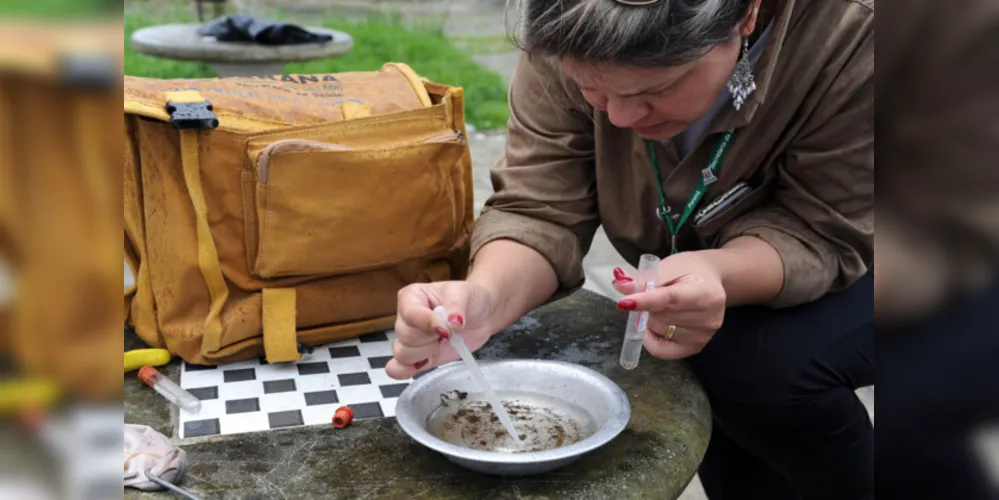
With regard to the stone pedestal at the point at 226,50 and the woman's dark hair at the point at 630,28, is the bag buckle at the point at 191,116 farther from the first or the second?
the stone pedestal at the point at 226,50

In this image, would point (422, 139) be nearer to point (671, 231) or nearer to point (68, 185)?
point (671, 231)

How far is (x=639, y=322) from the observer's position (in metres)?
1.41

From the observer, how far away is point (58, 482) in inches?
12.7

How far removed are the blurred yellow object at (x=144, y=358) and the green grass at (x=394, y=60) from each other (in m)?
3.81

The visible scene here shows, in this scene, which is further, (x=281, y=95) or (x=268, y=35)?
(x=268, y=35)

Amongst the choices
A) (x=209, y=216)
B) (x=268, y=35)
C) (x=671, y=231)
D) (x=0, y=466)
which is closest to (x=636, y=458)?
(x=671, y=231)

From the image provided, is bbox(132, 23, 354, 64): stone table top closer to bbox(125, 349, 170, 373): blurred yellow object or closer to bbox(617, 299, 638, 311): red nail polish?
bbox(125, 349, 170, 373): blurred yellow object

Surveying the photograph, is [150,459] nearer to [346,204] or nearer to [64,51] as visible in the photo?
[346,204]

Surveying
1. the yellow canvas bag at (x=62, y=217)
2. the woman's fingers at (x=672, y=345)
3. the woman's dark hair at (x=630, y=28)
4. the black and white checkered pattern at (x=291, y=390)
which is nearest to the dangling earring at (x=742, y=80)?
the woman's dark hair at (x=630, y=28)

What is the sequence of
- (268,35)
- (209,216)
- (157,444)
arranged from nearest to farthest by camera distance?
(157,444) < (209,216) < (268,35)

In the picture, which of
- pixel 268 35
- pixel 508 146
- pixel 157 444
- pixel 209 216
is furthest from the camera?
pixel 268 35

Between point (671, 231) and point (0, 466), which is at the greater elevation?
point (0, 466)

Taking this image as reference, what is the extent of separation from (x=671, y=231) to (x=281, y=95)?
2.23ft

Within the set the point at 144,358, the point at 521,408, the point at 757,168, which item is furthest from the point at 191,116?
the point at 757,168
